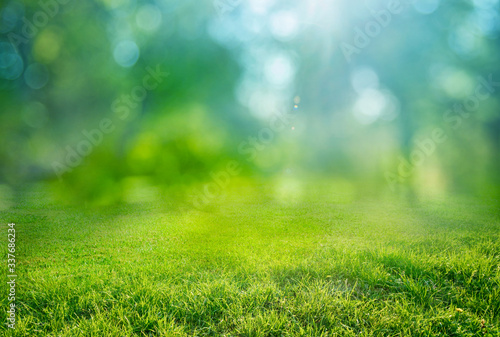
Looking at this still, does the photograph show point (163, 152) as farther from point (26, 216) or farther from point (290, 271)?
point (26, 216)

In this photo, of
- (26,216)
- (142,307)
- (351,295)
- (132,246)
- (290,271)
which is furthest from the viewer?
(26,216)

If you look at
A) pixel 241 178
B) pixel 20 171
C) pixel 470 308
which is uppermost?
pixel 20 171

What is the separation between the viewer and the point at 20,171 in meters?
5.00

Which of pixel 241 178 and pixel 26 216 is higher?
pixel 241 178

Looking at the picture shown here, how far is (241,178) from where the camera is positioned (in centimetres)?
613

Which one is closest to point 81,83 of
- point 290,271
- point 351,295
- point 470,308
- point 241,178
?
point 241,178

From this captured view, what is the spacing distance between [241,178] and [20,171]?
388 centimetres

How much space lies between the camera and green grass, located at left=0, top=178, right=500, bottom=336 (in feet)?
8.13

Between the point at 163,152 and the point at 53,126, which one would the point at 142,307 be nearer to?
the point at 163,152

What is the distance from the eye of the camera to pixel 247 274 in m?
3.22

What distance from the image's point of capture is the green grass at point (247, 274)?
2.48m

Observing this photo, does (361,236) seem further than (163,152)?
Yes

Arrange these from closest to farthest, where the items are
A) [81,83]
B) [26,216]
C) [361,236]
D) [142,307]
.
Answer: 1. [142,307]
2. [81,83]
3. [361,236]
4. [26,216]

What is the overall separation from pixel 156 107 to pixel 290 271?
10.1 feet
